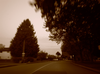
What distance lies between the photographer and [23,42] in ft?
142

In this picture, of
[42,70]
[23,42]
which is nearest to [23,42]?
[23,42]

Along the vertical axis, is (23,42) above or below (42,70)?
above

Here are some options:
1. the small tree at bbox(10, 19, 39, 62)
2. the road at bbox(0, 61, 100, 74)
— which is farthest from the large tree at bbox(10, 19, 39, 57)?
the road at bbox(0, 61, 100, 74)

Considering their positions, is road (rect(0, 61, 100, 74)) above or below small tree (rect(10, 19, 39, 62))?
below

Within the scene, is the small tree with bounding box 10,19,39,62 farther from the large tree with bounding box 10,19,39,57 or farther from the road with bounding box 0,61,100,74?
the road with bounding box 0,61,100,74

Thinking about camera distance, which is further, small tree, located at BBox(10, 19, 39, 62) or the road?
small tree, located at BBox(10, 19, 39, 62)

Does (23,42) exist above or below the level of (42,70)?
above

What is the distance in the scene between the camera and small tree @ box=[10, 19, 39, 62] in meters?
43.0

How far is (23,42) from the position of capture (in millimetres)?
43375

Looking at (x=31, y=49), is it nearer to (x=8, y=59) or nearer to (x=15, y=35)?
(x=15, y=35)

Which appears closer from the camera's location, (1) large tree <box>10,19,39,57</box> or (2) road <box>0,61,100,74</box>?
(2) road <box>0,61,100,74</box>

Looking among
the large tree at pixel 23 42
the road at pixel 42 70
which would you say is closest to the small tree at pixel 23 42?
the large tree at pixel 23 42

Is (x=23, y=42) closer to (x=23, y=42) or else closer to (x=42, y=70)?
(x=23, y=42)

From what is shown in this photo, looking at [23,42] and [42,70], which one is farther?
[23,42]
